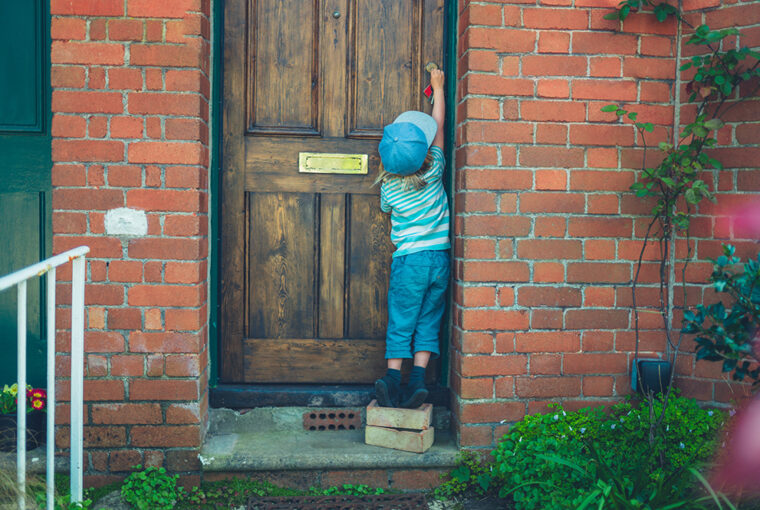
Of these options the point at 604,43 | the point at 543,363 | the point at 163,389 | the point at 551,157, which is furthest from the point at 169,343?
the point at 604,43

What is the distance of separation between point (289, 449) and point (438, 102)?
1.92 meters

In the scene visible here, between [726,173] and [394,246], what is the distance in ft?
5.48

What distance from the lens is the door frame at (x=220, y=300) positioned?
3.09m

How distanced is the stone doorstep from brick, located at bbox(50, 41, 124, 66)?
5.96 ft

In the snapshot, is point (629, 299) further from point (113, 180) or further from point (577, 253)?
point (113, 180)

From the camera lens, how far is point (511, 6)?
281 cm

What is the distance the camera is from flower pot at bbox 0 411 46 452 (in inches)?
111

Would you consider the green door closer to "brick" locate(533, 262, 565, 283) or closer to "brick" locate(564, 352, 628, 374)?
"brick" locate(533, 262, 565, 283)

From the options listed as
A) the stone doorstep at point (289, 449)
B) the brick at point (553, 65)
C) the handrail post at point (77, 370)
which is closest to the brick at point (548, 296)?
the stone doorstep at point (289, 449)

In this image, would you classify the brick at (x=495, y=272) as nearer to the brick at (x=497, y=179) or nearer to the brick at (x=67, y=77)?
the brick at (x=497, y=179)

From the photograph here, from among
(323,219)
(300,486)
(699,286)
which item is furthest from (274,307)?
(699,286)

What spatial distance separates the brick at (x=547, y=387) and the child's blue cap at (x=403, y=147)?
1.18 meters

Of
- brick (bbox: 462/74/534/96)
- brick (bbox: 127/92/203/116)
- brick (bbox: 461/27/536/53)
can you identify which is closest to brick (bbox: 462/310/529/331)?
brick (bbox: 462/74/534/96)

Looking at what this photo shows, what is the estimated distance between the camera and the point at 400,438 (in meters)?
2.88
